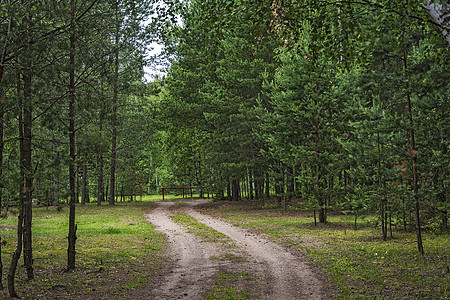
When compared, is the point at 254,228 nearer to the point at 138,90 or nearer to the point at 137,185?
the point at 138,90

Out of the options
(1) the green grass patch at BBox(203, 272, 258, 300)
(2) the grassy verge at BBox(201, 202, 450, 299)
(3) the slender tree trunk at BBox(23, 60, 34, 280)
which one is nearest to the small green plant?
(2) the grassy verge at BBox(201, 202, 450, 299)

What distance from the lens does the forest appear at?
635 cm

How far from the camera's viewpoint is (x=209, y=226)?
1617 cm

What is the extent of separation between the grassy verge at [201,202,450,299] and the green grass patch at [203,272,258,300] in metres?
1.62

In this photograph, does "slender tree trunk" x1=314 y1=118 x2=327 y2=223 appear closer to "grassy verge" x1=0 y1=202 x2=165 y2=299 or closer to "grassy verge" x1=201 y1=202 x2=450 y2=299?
"grassy verge" x1=201 y1=202 x2=450 y2=299

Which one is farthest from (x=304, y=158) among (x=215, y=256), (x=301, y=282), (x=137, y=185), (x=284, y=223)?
(x=137, y=185)

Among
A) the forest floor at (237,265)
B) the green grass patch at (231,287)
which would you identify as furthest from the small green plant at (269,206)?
the green grass patch at (231,287)

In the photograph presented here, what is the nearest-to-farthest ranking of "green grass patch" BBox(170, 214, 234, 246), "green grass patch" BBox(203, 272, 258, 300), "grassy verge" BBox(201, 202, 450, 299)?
"green grass patch" BBox(203, 272, 258, 300) < "grassy verge" BBox(201, 202, 450, 299) < "green grass patch" BBox(170, 214, 234, 246)

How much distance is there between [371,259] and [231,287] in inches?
159

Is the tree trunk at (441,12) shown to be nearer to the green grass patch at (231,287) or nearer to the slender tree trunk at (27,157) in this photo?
the green grass patch at (231,287)

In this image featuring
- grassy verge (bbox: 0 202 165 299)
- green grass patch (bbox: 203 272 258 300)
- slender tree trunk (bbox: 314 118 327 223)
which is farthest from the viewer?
slender tree trunk (bbox: 314 118 327 223)

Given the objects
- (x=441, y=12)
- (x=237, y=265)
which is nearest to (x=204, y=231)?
(x=237, y=265)

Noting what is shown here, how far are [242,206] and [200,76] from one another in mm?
9277

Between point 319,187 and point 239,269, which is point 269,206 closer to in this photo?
point 319,187
